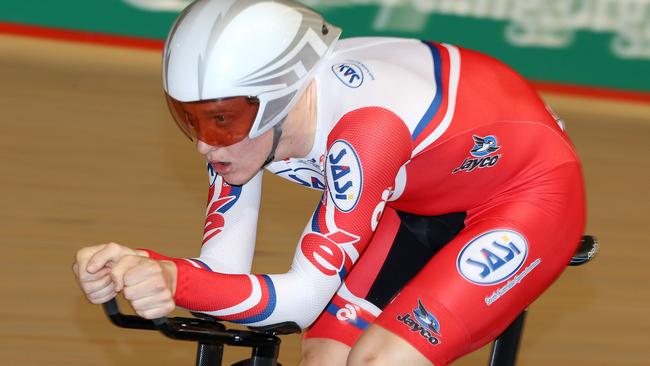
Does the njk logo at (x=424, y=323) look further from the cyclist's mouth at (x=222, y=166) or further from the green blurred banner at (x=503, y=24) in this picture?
the green blurred banner at (x=503, y=24)

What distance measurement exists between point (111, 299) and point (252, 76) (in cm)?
51

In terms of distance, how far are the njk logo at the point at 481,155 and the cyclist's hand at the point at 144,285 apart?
77 centimetres

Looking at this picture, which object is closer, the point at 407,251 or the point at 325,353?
the point at 325,353

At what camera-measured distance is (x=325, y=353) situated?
95.4 inches

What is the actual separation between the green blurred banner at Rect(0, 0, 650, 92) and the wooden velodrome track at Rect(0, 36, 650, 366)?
101 centimetres

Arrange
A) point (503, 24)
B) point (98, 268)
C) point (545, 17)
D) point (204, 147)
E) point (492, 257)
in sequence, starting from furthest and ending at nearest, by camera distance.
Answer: point (545, 17)
point (503, 24)
point (492, 257)
point (204, 147)
point (98, 268)

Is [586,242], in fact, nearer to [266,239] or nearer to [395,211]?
[395,211]

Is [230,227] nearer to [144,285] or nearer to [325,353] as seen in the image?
[325,353]

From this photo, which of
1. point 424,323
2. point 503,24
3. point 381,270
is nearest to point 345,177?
point 424,323

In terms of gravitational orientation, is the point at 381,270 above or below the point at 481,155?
below

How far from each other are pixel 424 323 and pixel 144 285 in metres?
0.63

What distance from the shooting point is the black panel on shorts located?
2527mm

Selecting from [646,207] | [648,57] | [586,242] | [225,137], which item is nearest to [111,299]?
[225,137]

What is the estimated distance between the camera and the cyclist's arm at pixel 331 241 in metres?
1.99
